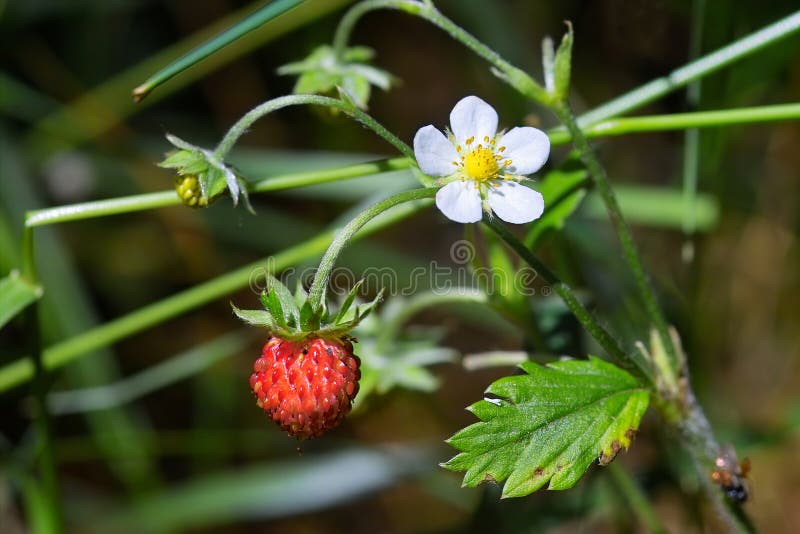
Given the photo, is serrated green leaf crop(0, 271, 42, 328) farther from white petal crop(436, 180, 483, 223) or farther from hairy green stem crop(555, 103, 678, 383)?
hairy green stem crop(555, 103, 678, 383)

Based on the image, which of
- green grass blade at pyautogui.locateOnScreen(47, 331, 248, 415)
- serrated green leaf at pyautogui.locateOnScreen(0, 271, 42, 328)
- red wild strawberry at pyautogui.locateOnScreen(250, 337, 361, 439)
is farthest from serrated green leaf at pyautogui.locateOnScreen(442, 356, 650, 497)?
green grass blade at pyautogui.locateOnScreen(47, 331, 248, 415)

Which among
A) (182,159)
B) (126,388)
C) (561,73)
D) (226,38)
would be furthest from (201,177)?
(126,388)

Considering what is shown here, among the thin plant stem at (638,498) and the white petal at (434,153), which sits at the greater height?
the white petal at (434,153)

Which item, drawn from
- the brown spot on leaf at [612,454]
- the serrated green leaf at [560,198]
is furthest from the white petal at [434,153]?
the brown spot on leaf at [612,454]

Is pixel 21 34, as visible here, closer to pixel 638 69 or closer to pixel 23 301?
pixel 23 301

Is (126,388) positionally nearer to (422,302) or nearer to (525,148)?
(422,302)

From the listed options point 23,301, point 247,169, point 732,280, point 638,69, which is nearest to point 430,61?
point 638,69

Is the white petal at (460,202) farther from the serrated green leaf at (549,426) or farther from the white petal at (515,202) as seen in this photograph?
the serrated green leaf at (549,426)
